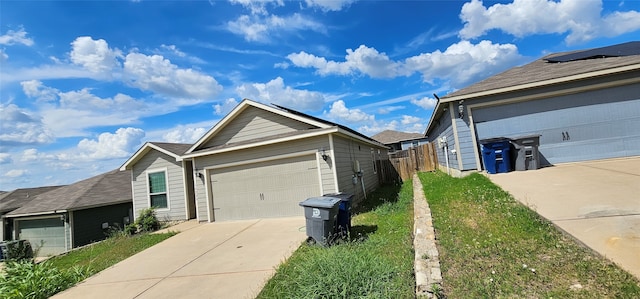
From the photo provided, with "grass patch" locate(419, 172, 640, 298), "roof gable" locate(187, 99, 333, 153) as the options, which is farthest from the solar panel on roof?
"roof gable" locate(187, 99, 333, 153)

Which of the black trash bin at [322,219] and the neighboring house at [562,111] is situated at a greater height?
the neighboring house at [562,111]

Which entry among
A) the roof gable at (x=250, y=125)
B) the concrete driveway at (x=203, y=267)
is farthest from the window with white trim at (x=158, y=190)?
the concrete driveway at (x=203, y=267)

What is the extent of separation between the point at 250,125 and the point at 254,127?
0.58ft

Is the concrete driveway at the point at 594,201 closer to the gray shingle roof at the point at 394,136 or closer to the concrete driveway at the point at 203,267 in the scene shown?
the concrete driveway at the point at 203,267

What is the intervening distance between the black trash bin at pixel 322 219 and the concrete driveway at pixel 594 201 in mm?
3230

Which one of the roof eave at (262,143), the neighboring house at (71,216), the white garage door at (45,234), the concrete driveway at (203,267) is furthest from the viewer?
the white garage door at (45,234)

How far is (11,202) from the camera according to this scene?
1884 cm

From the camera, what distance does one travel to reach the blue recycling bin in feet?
26.0

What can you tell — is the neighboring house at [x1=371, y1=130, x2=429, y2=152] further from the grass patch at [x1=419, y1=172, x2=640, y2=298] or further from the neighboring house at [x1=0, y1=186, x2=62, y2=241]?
the neighboring house at [x1=0, y1=186, x2=62, y2=241]

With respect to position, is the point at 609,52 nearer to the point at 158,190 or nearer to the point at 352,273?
the point at 352,273

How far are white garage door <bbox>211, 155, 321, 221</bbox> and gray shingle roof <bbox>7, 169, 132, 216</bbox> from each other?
8.38 meters

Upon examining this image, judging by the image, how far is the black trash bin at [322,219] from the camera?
505cm

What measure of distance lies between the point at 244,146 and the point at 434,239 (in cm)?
671

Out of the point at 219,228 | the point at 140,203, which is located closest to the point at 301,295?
the point at 219,228
